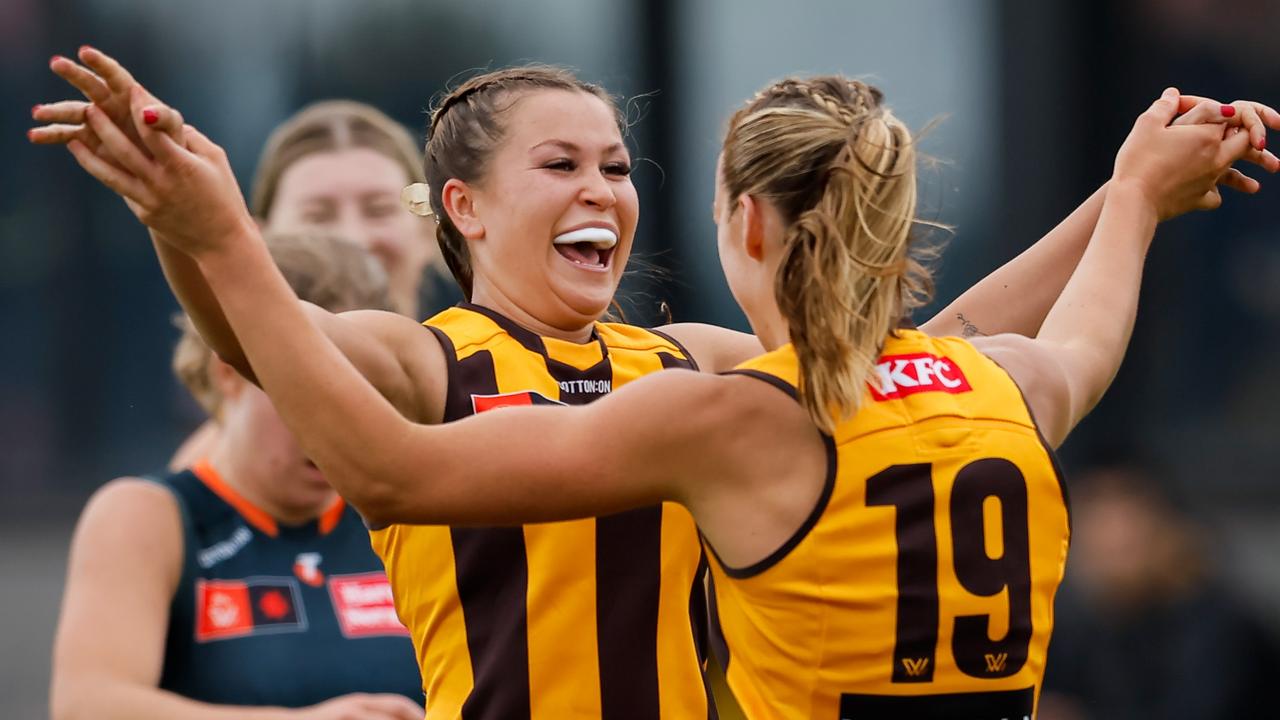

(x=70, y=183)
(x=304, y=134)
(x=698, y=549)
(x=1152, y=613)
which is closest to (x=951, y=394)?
(x=698, y=549)

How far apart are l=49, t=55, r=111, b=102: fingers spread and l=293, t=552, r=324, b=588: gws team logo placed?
2174 millimetres

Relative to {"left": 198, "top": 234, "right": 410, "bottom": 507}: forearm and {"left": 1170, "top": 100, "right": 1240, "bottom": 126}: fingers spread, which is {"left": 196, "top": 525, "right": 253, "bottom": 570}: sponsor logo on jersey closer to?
{"left": 198, "top": 234, "right": 410, "bottom": 507}: forearm

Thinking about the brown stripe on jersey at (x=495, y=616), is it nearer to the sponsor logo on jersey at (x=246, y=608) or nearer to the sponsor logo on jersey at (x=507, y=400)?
the sponsor logo on jersey at (x=507, y=400)

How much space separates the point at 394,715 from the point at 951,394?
5.76ft

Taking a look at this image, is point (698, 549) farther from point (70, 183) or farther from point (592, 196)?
point (70, 183)

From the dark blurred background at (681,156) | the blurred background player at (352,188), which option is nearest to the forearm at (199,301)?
the blurred background player at (352,188)

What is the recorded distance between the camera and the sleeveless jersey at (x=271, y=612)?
393 centimetres

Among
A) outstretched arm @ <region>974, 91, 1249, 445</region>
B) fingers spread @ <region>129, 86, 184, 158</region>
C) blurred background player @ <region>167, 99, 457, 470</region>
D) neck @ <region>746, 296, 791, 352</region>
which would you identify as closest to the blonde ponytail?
neck @ <region>746, 296, 791, 352</region>

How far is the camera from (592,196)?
3.05 meters

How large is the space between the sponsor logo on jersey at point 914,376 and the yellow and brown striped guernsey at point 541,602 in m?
0.60

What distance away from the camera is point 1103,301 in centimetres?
282

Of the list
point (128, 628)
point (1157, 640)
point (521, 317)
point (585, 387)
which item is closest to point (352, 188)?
point (128, 628)

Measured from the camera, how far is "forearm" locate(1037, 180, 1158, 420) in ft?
8.98

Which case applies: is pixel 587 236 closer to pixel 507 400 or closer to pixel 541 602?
pixel 507 400
